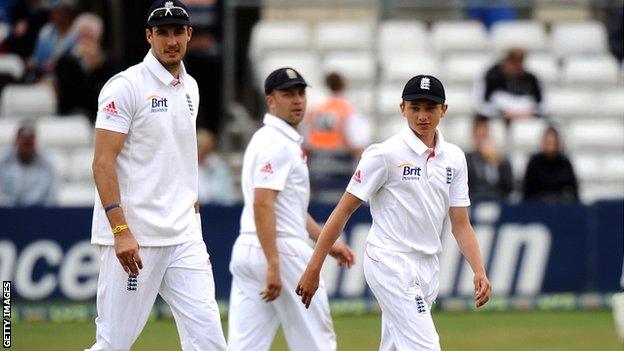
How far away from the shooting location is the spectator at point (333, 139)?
16.0 meters

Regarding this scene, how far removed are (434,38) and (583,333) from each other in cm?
610

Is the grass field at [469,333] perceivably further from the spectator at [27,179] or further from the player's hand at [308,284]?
the player's hand at [308,284]

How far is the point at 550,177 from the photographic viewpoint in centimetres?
1634

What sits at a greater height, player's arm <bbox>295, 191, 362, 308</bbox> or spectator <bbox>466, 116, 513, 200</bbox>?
player's arm <bbox>295, 191, 362, 308</bbox>

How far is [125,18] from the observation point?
1998cm

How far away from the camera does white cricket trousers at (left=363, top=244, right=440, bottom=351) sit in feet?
27.1

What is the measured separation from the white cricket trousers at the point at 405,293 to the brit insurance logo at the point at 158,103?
4.94 ft

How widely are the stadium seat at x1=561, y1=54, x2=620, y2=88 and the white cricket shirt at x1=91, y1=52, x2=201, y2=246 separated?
1113 centimetres

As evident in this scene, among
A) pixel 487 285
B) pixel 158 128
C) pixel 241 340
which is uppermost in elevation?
pixel 158 128

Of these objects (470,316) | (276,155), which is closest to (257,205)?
(276,155)

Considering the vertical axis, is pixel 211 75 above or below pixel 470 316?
above

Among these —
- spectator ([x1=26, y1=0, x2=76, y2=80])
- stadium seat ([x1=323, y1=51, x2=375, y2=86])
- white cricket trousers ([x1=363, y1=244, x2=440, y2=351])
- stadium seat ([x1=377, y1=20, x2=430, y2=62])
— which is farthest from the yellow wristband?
stadium seat ([x1=377, y1=20, x2=430, y2=62])

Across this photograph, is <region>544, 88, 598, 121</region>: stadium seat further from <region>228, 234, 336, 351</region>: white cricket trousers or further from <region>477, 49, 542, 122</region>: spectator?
<region>228, 234, 336, 351</region>: white cricket trousers

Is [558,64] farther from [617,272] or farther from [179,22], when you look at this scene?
[179,22]
